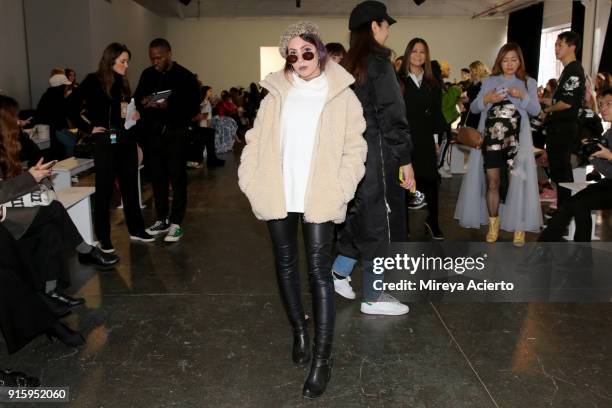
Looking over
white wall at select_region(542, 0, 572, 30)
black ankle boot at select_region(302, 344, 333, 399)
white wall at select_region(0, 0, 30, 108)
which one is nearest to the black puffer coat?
black ankle boot at select_region(302, 344, 333, 399)

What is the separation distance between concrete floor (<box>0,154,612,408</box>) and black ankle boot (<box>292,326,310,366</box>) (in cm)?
5

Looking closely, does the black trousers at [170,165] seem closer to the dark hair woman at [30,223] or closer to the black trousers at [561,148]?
the dark hair woman at [30,223]

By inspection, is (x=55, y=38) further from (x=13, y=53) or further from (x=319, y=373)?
(x=319, y=373)

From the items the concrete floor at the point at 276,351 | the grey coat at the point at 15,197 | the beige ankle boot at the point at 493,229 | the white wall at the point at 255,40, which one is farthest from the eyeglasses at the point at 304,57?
the white wall at the point at 255,40

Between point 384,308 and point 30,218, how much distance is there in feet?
→ 5.64

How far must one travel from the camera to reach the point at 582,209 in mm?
3578

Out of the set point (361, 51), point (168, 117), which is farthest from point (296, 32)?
point (168, 117)

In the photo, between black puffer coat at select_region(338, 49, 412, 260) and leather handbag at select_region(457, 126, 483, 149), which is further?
leather handbag at select_region(457, 126, 483, 149)

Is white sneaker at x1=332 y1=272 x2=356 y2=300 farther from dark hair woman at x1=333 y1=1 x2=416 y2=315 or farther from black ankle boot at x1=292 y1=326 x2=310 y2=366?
black ankle boot at x1=292 y1=326 x2=310 y2=366

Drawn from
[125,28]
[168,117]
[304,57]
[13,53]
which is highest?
[125,28]

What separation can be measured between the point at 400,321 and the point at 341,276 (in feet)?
1.42

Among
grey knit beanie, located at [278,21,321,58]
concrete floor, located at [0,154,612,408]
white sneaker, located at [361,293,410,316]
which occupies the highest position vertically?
grey knit beanie, located at [278,21,321,58]

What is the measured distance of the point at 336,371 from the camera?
7.85ft

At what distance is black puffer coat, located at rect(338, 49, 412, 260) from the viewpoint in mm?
2564
